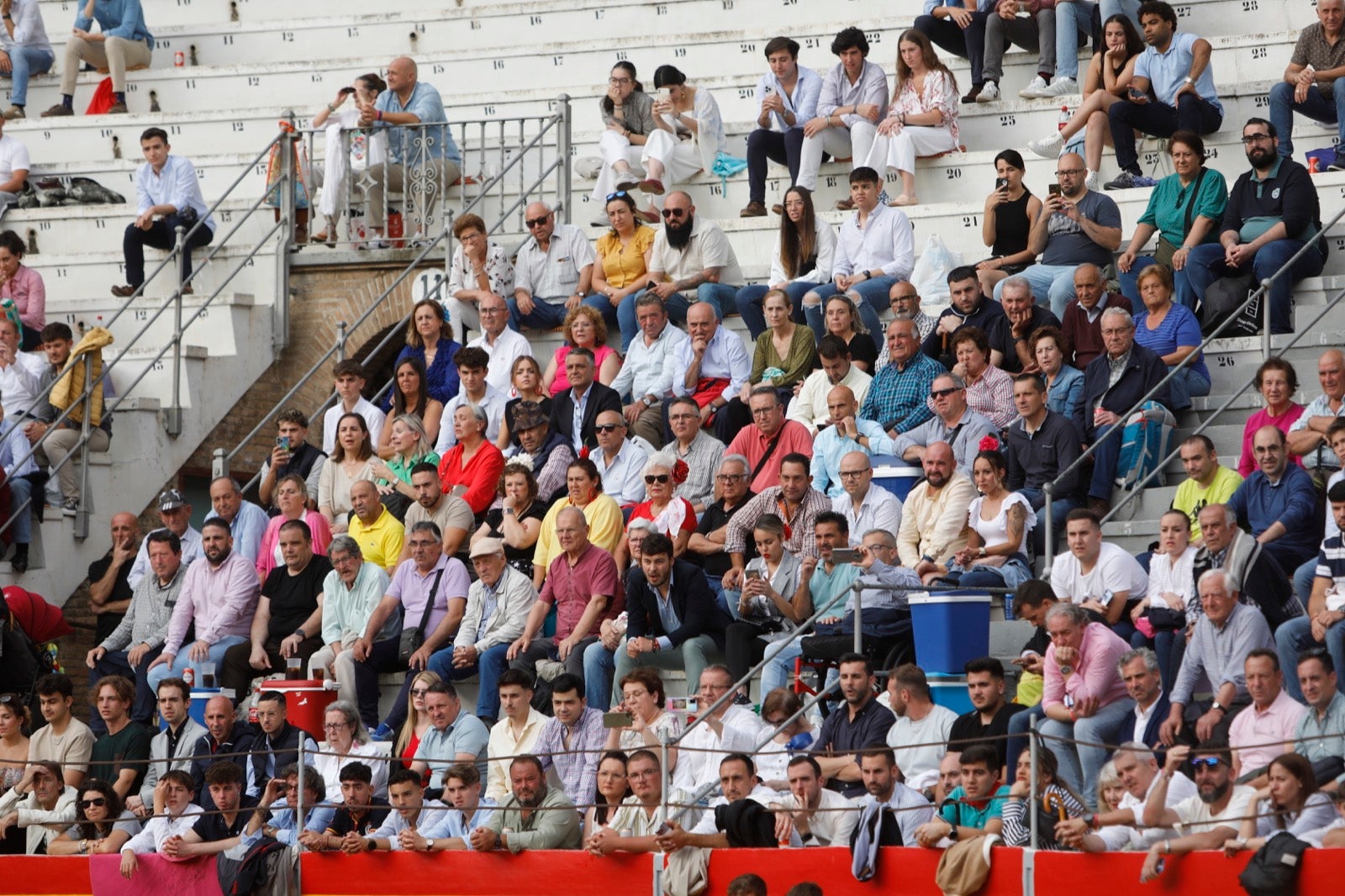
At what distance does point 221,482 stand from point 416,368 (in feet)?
4.70

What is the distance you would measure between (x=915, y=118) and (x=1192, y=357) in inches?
149

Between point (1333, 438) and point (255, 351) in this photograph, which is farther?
point (255, 351)

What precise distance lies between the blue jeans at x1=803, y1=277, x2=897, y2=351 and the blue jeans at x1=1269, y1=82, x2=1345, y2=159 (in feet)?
8.66

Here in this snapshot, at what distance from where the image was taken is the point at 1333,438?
37.5ft

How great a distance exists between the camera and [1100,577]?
1150 cm

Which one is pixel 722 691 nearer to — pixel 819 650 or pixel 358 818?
pixel 819 650

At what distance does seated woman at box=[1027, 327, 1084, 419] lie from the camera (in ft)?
43.2

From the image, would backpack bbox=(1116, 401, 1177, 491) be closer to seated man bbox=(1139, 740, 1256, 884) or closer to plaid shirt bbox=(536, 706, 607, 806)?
plaid shirt bbox=(536, 706, 607, 806)

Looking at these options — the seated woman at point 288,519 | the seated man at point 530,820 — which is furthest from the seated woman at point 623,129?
the seated man at point 530,820

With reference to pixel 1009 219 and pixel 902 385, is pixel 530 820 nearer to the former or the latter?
pixel 902 385

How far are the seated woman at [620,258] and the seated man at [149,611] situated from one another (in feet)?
10.4

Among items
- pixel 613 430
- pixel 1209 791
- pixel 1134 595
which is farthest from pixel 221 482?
pixel 1209 791

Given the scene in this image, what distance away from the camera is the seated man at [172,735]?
43.1 ft

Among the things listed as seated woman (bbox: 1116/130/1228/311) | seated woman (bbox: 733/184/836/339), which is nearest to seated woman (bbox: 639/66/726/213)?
seated woman (bbox: 733/184/836/339)
